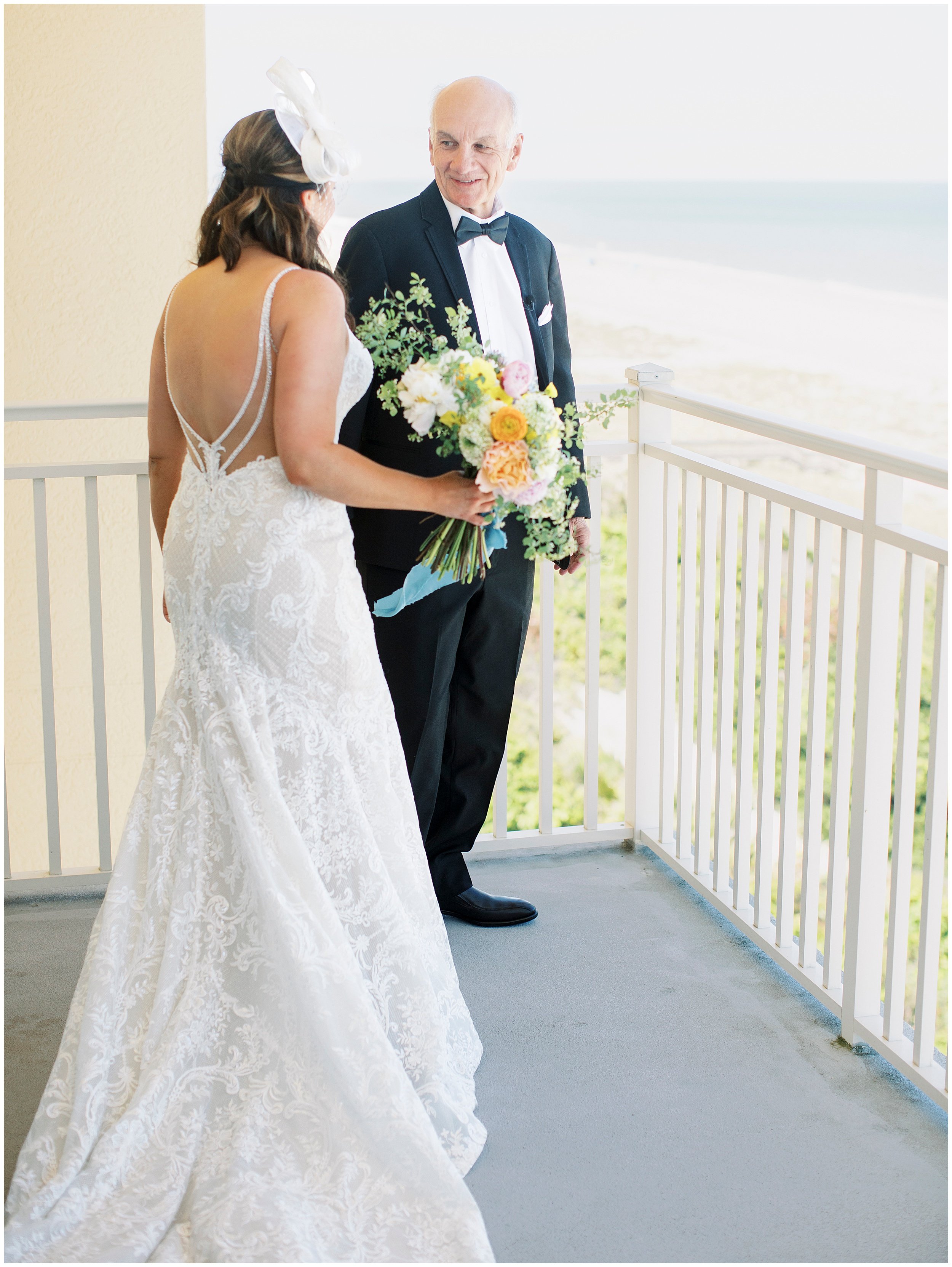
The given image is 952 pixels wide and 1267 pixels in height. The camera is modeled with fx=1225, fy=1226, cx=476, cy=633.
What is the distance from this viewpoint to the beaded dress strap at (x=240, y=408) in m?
1.88

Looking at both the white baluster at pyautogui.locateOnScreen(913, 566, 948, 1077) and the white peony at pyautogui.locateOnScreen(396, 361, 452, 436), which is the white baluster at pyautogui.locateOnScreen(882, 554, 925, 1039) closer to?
the white baluster at pyautogui.locateOnScreen(913, 566, 948, 1077)

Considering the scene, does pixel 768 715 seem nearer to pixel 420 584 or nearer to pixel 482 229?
pixel 420 584

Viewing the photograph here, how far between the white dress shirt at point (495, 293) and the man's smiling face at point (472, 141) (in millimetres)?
35

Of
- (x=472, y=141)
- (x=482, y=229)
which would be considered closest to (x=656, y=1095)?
(x=482, y=229)

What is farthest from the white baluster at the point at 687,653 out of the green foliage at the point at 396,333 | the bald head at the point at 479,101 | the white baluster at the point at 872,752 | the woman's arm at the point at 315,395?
the woman's arm at the point at 315,395

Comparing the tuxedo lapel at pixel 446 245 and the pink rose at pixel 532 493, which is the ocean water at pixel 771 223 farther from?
the pink rose at pixel 532 493

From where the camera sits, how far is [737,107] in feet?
63.6

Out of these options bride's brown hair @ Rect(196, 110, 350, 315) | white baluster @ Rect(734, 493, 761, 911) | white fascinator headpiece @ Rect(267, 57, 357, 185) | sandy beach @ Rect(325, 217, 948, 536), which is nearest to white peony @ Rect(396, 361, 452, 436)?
bride's brown hair @ Rect(196, 110, 350, 315)

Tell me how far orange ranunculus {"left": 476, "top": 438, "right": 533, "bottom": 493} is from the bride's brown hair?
1.33 feet

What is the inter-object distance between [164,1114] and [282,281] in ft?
4.27

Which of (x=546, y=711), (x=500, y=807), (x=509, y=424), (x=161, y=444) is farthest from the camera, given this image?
(x=500, y=807)

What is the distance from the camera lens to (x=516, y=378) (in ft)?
6.66

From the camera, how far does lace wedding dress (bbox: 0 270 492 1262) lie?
180cm

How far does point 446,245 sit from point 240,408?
33.0 inches
